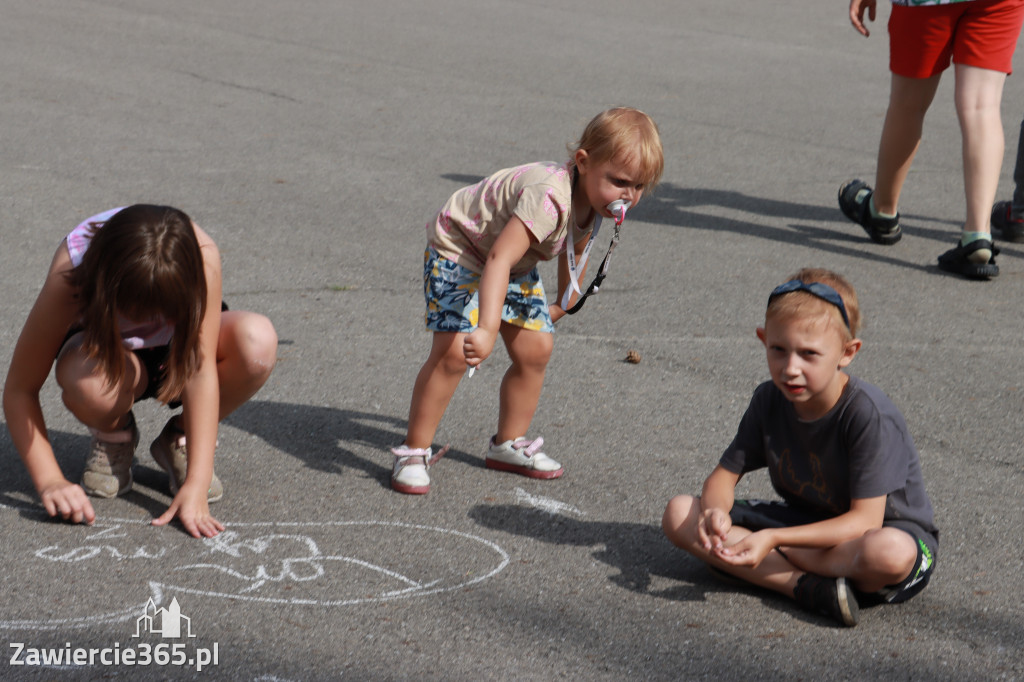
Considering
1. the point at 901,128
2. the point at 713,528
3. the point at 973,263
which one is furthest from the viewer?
the point at 901,128

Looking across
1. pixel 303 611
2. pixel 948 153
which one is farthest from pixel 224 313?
pixel 948 153

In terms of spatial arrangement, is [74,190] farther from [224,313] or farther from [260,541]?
[260,541]

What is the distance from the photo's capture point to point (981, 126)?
560cm

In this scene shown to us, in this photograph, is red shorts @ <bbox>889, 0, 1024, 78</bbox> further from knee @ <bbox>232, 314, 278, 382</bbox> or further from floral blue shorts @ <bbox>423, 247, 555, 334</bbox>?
knee @ <bbox>232, 314, 278, 382</bbox>

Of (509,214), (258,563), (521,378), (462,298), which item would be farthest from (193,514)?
(509,214)

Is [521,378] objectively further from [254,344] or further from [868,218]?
[868,218]

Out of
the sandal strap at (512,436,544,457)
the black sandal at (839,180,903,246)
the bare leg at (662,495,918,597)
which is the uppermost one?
the black sandal at (839,180,903,246)

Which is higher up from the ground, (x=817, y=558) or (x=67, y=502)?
(x=817, y=558)

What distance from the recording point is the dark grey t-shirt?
284 cm

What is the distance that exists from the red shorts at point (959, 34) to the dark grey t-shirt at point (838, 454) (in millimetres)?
3259

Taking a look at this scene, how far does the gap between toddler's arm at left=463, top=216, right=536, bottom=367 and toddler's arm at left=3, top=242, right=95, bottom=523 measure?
1021mm

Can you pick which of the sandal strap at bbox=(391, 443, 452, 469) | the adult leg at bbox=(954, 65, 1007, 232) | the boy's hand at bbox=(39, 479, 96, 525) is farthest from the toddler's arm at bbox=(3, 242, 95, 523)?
the adult leg at bbox=(954, 65, 1007, 232)

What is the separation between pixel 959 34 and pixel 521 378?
3171mm

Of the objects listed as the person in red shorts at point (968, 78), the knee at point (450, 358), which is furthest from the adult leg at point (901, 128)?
the knee at point (450, 358)
